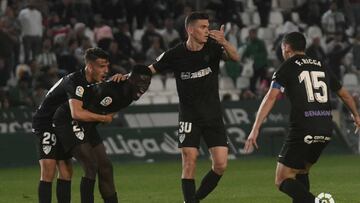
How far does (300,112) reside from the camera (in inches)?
462

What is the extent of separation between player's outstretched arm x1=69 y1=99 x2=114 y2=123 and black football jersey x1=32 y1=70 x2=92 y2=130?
0.34 feet

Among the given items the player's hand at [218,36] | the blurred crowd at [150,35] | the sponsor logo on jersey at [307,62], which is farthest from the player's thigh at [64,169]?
the blurred crowd at [150,35]

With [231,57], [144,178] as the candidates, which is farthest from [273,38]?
[231,57]

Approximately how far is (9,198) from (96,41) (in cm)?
1169

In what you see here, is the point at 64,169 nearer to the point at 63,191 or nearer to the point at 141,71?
the point at 63,191

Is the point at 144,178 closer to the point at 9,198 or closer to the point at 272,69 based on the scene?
the point at 9,198

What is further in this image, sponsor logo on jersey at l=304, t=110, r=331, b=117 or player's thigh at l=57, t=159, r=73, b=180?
player's thigh at l=57, t=159, r=73, b=180

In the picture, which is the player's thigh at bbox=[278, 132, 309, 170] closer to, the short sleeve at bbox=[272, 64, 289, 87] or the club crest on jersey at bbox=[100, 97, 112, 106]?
the short sleeve at bbox=[272, 64, 289, 87]

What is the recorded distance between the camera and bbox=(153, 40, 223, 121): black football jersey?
1310 centimetres

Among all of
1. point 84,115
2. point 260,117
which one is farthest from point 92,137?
point 260,117

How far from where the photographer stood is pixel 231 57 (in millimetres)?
13008

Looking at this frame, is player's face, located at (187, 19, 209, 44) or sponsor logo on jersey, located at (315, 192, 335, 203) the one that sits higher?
player's face, located at (187, 19, 209, 44)

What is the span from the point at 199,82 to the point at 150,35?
1484 cm

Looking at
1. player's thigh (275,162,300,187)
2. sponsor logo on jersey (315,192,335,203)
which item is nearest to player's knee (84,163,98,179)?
player's thigh (275,162,300,187)
